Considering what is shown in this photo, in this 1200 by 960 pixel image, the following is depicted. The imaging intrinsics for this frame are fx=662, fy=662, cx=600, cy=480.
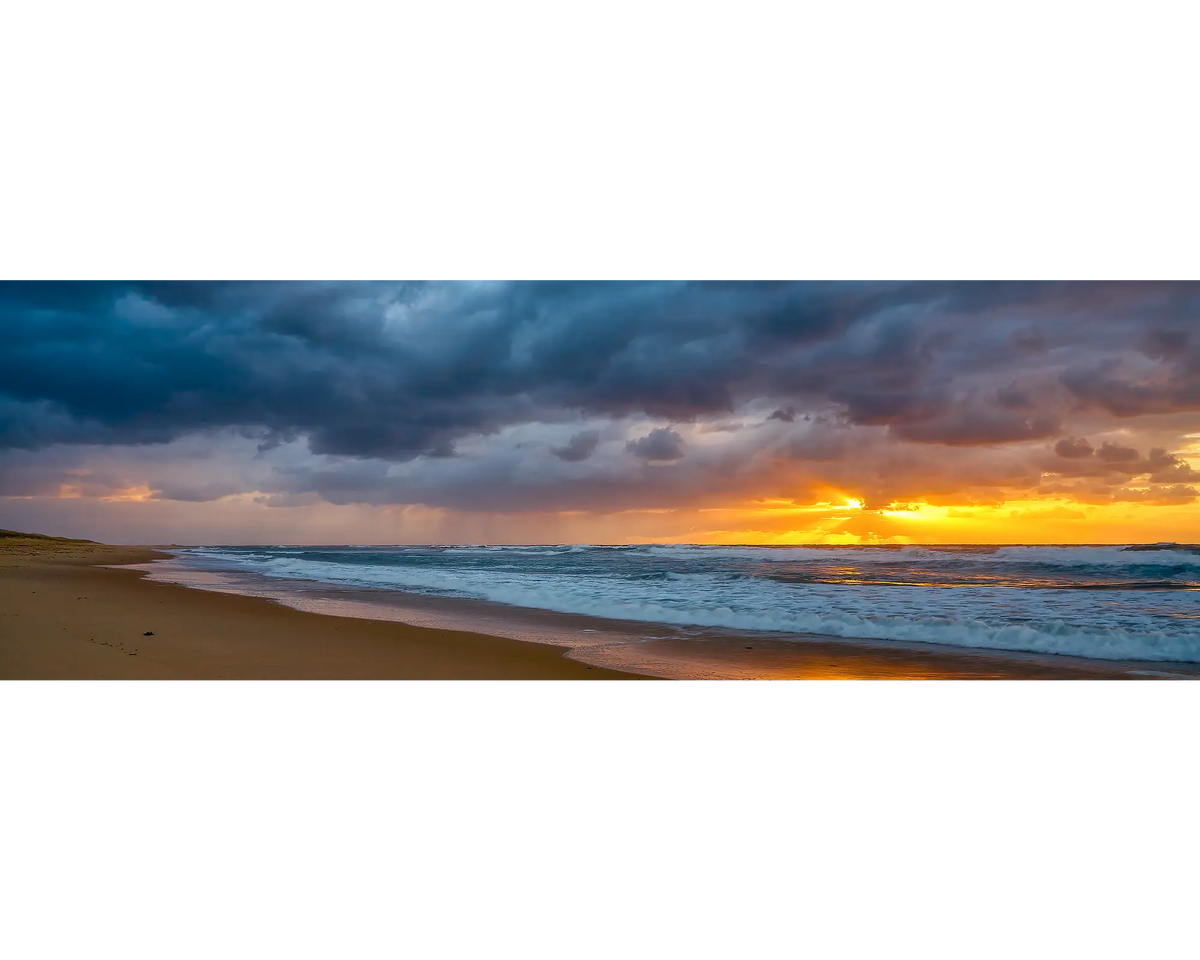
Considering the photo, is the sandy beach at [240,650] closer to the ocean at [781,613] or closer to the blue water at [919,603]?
the ocean at [781,613]

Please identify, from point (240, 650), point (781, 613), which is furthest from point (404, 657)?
point (781, 613)

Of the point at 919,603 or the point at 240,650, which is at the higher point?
the point at 919,603

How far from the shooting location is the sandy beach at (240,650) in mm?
4840

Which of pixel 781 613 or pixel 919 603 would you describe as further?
pixel 919 603

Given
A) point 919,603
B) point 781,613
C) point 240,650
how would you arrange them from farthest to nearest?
1. point 919,603
2. point 781,613
3. point 240,650

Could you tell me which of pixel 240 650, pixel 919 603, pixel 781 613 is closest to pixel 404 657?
pixel 240 650

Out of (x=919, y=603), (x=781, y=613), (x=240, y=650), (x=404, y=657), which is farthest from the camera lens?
(x=919, y=603)

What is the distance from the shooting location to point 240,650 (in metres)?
5.88

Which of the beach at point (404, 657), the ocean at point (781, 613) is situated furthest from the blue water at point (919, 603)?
the beach at point (404, 657)

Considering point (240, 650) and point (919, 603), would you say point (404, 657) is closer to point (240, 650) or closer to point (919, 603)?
point (240, 650)

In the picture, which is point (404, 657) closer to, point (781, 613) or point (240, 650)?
point (240, 650)
